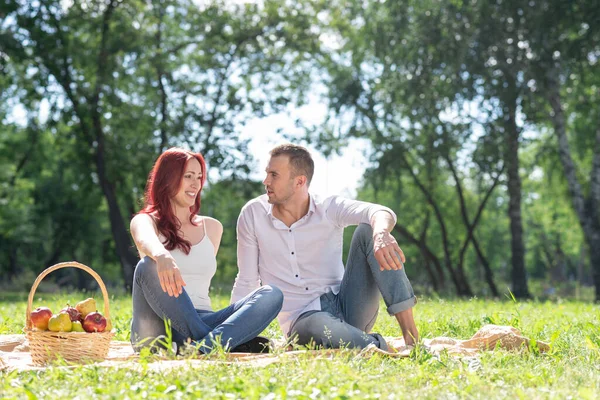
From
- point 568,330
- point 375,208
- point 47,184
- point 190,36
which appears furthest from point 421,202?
point 375,208

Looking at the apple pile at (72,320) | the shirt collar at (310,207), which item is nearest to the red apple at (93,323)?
the apple pile at (72,320)

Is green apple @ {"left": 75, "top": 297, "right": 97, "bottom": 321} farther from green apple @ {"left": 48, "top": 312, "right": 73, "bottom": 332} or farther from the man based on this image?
the man

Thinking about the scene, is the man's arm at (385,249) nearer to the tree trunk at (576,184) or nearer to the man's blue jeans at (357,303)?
the man's blue jeans at (357,303)

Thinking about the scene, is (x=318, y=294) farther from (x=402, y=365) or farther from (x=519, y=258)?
(x=519, y=258)

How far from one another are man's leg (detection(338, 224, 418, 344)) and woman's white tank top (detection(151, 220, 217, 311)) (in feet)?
Result: 3.48

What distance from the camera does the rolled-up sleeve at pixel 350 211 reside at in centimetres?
560

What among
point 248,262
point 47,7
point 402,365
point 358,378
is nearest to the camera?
point 358,378

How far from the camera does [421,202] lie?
31.5 meters

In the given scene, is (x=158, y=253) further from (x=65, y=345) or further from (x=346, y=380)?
(x=346, y=380)

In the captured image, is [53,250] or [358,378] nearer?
[358,378]

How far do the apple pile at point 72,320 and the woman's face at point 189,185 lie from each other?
107 centimetres

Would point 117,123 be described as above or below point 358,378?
above

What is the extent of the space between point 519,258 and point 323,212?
17654mm

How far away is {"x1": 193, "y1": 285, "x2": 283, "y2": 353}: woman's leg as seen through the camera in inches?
208
